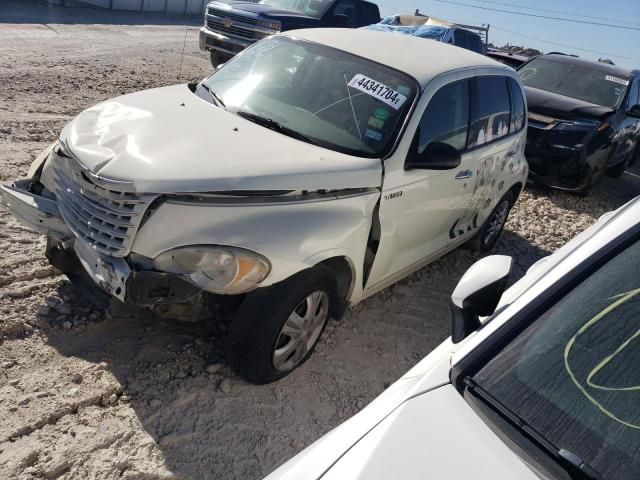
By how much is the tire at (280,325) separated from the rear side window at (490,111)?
185 cm

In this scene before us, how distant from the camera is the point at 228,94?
3834mm

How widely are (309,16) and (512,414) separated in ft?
36.3

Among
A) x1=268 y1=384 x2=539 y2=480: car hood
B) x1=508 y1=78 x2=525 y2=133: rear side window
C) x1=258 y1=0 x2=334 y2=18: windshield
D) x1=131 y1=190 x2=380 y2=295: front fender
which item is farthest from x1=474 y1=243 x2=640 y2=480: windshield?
x1=258 y1=0 x2=334 y2=18: windshield

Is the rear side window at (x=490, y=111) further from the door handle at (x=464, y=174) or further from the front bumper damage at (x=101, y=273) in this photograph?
the front bumper damage at (x=101, y=273)

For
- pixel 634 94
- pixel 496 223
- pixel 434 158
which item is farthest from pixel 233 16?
pixel 434 158

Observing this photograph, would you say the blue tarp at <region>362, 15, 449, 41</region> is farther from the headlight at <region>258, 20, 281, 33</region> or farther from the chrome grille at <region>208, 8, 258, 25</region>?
the chrome grille at <region>208, 8, 258, 25</region>

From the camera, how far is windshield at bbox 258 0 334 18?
1159cm

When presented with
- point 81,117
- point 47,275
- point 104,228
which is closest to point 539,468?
point 104,228

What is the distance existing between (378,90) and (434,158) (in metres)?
0.59

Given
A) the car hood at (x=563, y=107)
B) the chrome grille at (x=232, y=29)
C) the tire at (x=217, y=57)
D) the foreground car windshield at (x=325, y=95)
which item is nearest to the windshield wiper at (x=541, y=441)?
the foreground car windshield at (x=325, y=95)

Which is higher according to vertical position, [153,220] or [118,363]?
[153,220]

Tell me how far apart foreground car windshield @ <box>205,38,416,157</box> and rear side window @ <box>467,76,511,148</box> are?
0.86 meters

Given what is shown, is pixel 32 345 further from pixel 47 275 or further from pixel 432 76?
pixel 432 76

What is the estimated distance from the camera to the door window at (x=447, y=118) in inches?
141
